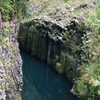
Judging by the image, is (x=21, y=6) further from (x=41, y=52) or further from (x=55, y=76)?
(x=41, y=52)

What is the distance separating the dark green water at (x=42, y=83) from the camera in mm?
26548

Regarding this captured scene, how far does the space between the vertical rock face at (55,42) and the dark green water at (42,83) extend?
1.05 meters

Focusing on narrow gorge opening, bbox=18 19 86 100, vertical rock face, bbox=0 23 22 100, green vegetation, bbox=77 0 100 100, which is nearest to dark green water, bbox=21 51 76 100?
narrow gorge opening, bbox=18 19 86 100

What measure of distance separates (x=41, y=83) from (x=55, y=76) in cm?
266

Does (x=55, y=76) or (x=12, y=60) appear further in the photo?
(x=55, y=76)

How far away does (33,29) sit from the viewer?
39.2 metres

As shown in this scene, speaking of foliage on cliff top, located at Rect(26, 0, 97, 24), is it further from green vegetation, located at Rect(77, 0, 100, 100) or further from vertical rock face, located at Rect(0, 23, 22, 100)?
vertical rock face, located at Rect(0, 23, 22, 100)

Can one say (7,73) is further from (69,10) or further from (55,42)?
(69,10)

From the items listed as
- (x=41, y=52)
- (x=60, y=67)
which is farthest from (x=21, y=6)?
(x=41, y=52)

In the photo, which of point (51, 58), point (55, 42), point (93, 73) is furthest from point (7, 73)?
point (51, 58)

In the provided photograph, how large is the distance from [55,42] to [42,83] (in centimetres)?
645

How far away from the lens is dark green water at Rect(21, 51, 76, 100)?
26548 mm

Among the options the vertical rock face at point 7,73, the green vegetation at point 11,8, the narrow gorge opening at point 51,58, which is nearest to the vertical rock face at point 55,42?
the narrow gorge opening at point 51,58

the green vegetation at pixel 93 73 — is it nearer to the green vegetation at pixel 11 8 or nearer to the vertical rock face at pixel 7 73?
the vertical rock face at pixel 7 73
